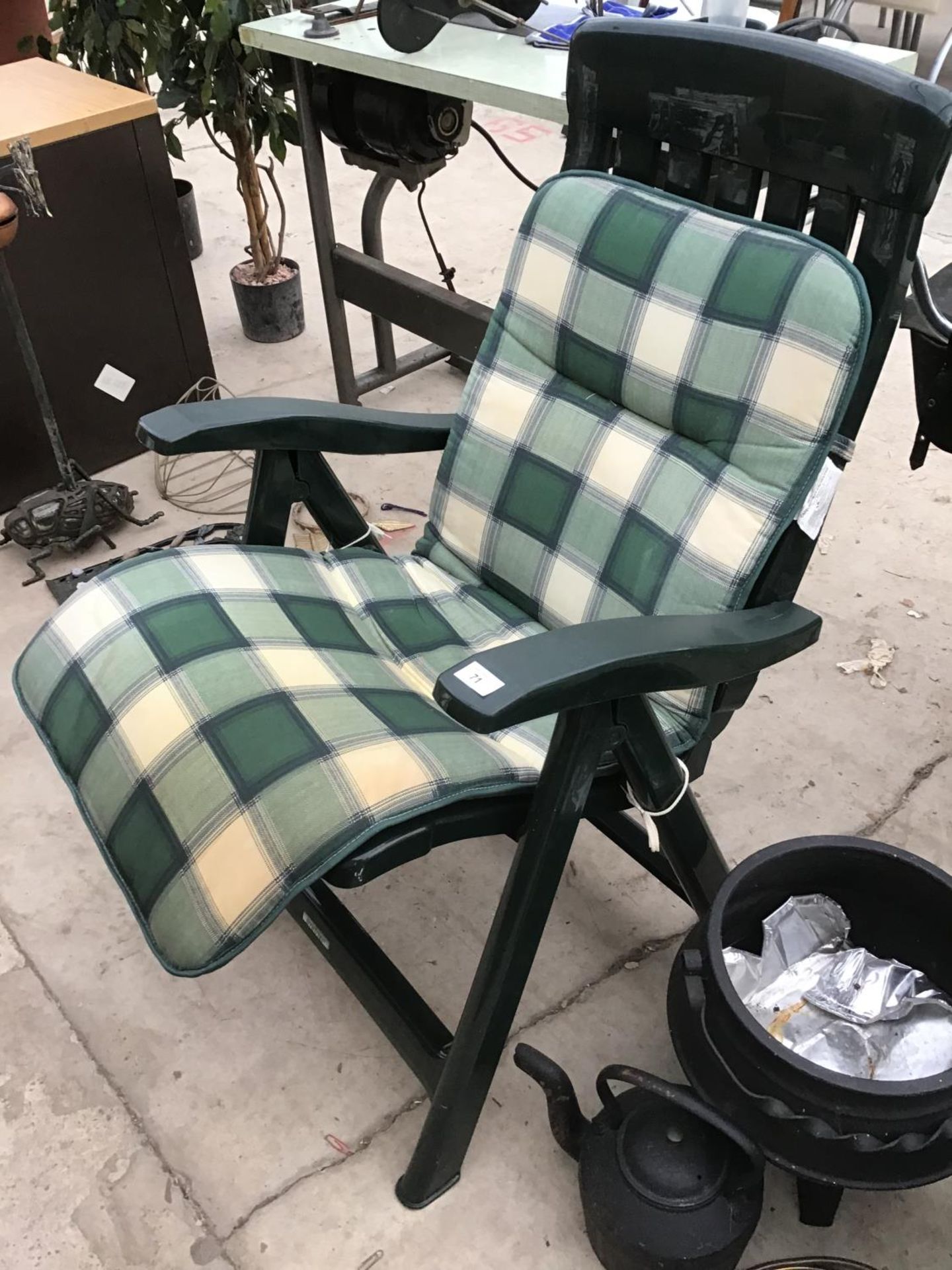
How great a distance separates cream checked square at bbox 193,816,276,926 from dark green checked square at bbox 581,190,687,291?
81cm

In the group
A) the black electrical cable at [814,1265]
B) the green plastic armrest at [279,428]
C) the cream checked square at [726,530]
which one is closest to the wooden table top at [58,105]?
the green plastic armrest at [279,428]

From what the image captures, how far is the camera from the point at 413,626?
1440 mm

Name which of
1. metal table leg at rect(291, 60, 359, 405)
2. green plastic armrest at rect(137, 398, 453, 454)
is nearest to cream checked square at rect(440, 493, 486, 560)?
green plastic armrest at rect(137, 398, 453, 454)

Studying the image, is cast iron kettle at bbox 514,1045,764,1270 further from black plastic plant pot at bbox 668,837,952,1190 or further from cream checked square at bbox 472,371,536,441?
cream checked square at bbox 472,371,536,441

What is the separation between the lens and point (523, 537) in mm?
1444

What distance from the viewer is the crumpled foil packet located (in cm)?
118

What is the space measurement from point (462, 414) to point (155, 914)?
804 mm

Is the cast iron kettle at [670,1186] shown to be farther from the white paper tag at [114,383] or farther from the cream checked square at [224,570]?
the white paper tag at [114,383]

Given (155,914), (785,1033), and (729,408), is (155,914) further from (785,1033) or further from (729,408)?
(729,408)

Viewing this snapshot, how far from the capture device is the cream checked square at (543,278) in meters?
1.38

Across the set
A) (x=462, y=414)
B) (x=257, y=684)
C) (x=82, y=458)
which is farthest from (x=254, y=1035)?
(x=82, y=458)

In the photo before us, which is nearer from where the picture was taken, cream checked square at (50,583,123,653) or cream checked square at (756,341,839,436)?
A: cream checked square at (756,341,839,436)

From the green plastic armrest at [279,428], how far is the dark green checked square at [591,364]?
216mm

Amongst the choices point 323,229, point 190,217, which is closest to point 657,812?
point 323,229
